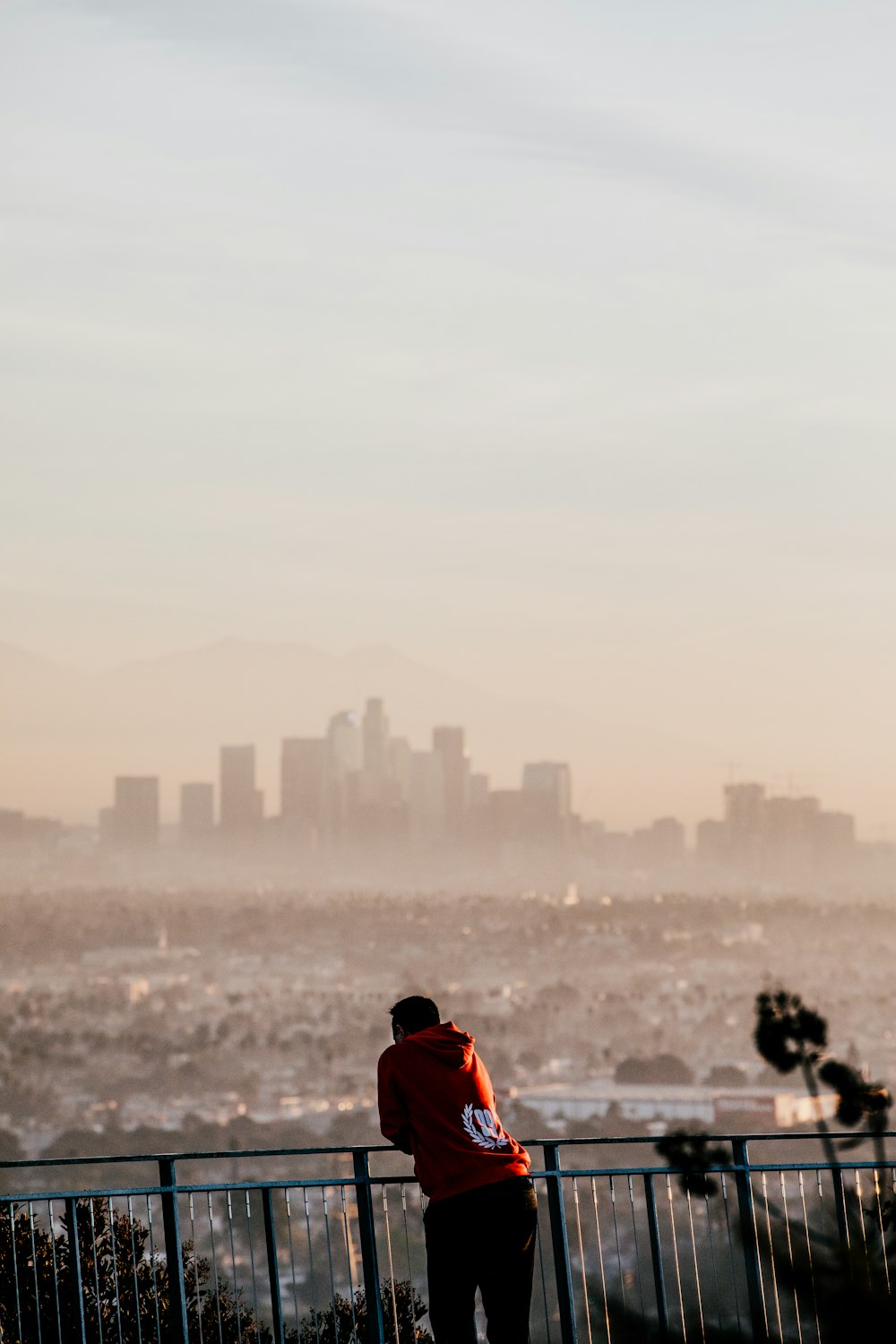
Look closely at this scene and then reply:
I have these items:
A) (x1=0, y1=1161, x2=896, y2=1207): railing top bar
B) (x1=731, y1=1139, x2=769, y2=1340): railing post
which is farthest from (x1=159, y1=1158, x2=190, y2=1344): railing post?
(x1=731, y1=1139, x2=769, y2=1340): railing post

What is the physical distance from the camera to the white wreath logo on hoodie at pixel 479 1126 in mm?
6719

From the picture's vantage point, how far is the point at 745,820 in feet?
608

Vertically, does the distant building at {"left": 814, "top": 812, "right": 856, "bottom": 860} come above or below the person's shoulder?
above

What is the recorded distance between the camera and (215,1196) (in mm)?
8633

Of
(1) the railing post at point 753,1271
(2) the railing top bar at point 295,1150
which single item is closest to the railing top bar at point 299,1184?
(2) the railing top bar at point 295,1150

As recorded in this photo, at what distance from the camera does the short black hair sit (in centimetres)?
688

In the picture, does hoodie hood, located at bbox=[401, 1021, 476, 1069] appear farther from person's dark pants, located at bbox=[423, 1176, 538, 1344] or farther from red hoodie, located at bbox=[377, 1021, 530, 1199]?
person's dark pants, located at bbox=[423, 1176, 538, 1344]

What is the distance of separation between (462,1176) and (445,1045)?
491 mm

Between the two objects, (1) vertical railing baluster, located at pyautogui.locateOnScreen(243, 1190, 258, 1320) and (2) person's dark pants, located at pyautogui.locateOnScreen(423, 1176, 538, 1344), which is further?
(1) vertical railing baluster, located at pyautogui.locateOnScreen(243, 1190, 258, 1320)

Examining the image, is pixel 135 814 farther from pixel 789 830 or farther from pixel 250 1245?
pixel 250 1245

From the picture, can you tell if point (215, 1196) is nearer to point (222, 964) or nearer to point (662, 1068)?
point (662, 1068)

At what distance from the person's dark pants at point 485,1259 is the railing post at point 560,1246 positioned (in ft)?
3.85

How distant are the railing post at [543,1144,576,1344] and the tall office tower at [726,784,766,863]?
170 m

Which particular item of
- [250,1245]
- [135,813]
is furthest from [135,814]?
[250,1245]
